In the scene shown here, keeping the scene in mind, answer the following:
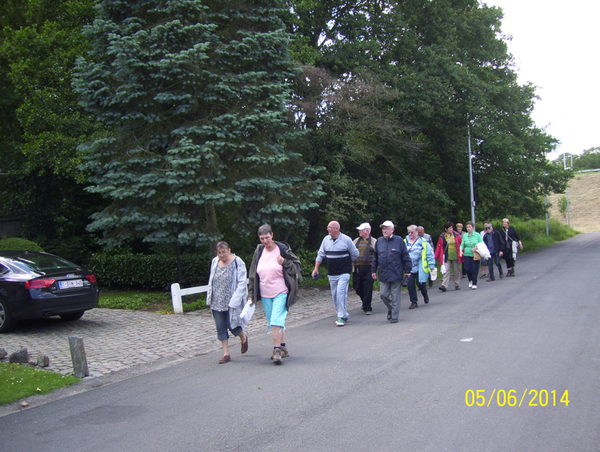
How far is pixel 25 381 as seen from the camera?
22.3ft

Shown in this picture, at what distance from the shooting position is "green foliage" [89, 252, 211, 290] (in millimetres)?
16672

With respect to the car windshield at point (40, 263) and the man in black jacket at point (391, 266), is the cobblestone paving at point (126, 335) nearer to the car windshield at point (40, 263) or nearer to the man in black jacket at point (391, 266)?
the car windshield at point (40, 263)

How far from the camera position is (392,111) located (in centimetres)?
2173

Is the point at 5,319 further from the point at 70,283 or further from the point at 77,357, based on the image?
the point at 77,357

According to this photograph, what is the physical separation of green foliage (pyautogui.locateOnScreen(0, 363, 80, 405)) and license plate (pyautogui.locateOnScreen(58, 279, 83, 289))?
9.08ft

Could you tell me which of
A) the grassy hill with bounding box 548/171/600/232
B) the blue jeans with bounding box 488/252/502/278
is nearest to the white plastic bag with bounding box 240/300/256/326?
the blue jeans with bounding box 488/252/502/278

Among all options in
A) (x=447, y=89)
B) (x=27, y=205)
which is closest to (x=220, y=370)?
(x=27, y=205)

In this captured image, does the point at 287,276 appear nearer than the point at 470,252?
Yes

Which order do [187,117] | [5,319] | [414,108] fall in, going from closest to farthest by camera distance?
[5,319] < [187,117] < [414,108]

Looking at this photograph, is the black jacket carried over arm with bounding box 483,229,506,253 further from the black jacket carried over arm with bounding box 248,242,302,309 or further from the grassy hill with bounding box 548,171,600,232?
the grassy hill with bounding box 548,171,600,232

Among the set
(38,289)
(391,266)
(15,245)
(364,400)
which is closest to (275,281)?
(364,400)

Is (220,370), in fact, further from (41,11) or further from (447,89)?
(447,89)

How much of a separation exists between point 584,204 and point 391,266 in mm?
86911

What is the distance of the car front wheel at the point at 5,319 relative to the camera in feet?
32.5
